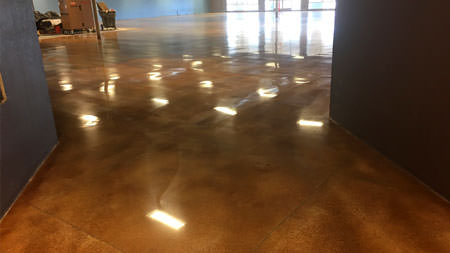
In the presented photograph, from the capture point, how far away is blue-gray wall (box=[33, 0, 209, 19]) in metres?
19.2

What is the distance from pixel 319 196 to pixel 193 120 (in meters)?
1.70

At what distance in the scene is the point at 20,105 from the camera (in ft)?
7.36

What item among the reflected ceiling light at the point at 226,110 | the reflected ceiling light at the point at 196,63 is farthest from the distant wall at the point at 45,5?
the reflected ceiling light at the point at 226,110

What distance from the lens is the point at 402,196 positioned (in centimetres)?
201

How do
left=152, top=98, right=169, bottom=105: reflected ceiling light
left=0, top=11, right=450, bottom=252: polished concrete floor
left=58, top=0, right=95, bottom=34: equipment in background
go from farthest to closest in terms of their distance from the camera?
left=58, top=0, right=95, bottom=34: equipment in background < left=152, top=98, right=169, bottom=105: reflected ceiling light < left=0, top=11, right=450, bottom=252: polished concrete floor

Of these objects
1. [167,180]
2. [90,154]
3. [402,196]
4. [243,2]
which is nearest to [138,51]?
[90,154]

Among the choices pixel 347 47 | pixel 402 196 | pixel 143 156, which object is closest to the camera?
pixel 402 196

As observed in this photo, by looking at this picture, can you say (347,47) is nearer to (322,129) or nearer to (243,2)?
(322,129)

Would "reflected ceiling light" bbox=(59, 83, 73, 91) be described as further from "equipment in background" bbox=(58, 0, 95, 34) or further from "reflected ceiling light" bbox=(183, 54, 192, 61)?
"equipment in background" bbox=(58, 0, 95, 34)

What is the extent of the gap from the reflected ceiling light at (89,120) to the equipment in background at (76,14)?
11.8 m

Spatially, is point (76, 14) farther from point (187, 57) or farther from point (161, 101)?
point (161, 101)

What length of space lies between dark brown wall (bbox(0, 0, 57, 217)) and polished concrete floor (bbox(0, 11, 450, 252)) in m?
0.13

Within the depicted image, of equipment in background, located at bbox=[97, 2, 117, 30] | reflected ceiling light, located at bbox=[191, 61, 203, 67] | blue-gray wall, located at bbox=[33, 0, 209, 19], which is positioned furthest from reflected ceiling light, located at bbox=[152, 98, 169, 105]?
blue-gray wall, located at bbox=[33, 0, 209, 19]

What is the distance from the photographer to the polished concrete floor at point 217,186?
1.70 metres
